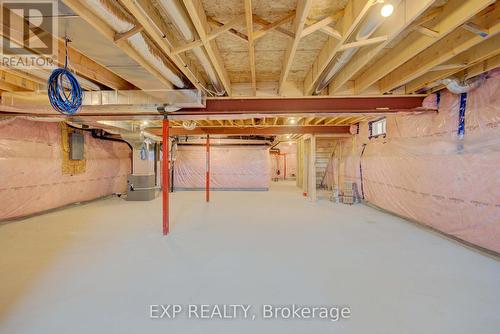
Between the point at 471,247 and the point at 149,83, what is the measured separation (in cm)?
449

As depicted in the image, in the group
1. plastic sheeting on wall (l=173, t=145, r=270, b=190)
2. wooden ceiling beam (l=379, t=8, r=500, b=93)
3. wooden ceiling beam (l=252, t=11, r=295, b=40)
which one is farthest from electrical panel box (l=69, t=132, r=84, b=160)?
wooden ceiling beam (l=379, t=8, r=500, b=93)

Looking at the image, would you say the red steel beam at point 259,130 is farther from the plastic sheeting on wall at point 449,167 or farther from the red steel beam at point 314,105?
the red steel beam at point 314,105

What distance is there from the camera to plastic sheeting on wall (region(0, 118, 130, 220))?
13.6ft

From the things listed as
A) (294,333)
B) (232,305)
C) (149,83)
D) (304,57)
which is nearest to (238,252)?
(232,305)

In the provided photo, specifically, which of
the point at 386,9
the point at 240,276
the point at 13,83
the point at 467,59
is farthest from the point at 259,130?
the point at 386,9

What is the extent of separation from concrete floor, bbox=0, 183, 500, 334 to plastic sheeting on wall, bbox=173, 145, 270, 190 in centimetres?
478

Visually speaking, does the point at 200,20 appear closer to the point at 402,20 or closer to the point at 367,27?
the point at 367,27

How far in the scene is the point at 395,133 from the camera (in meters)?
4.66

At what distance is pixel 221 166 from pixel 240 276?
6716 mm

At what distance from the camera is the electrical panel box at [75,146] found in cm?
548

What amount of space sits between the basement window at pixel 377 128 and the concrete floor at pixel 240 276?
7.22 ft

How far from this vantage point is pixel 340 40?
1856mm

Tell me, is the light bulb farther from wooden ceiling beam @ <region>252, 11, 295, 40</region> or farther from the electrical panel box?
the electrical panel box

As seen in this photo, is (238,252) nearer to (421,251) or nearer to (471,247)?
(421,251)
